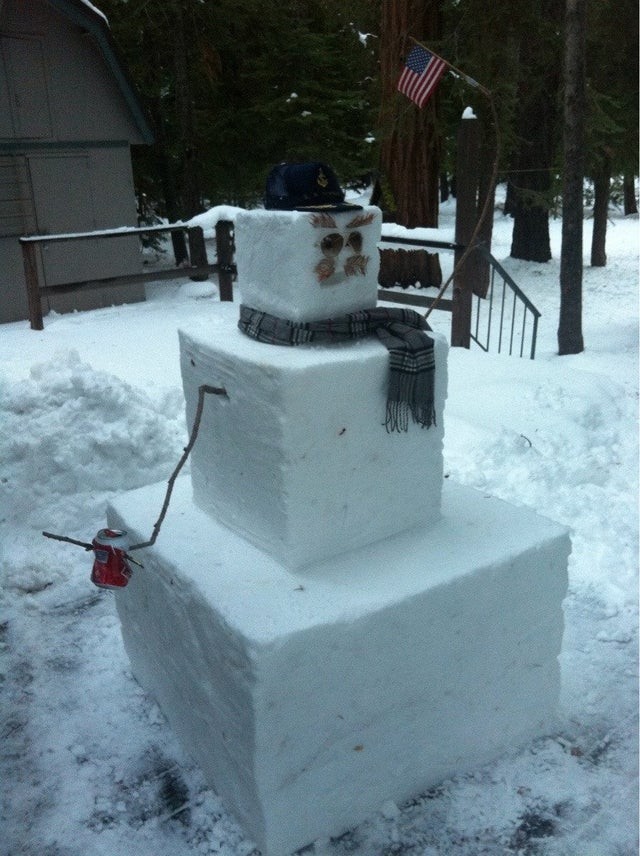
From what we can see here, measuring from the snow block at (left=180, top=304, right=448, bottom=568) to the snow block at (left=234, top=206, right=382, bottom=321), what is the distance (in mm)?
182

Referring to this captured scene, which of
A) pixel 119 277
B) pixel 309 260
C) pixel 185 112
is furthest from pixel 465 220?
pixel 185 112

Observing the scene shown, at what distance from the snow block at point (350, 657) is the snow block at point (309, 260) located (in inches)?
39.2

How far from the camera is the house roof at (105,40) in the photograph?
998cm

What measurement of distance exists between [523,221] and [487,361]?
9.15 meters

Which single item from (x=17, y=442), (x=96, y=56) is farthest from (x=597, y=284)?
(x=17, y=442)

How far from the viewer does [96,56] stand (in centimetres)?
1070

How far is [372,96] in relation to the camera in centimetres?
1344

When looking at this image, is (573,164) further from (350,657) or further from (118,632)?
(350,657)

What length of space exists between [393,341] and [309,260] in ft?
1.46

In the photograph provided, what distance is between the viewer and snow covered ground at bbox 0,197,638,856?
3.04 metres

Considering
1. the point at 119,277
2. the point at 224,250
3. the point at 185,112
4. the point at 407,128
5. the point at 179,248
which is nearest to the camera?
the point at 119,277

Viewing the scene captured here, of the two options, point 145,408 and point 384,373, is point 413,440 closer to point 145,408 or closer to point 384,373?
point 384,373

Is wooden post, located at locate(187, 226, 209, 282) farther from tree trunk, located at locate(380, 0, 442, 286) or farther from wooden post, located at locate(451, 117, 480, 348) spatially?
wooden post, located at locate(451, 117, 480, 348)

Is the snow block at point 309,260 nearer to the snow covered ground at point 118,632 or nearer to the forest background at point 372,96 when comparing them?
the snow covered ground at point 118,632
